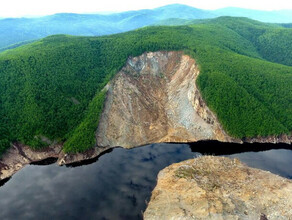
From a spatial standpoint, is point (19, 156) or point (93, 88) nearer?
point (19, 156)

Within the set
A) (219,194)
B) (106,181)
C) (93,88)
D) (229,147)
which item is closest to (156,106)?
(93,88)

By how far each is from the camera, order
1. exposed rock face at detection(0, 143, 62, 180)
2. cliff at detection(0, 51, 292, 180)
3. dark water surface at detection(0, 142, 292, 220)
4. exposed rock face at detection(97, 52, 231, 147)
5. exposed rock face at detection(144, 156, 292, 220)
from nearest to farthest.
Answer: exposed rock face at detection(144, 156, 292, 220) → dark water surface at detection(0, 142, 292, 220) → exposed rock face at detection(0, 143, 62, 180) → cliff at detection(0, 51, 292, 180) → exposed rock face at detection(97, 52, 231, 147)

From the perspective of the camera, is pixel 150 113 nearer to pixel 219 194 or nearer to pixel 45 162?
pixel 45 162

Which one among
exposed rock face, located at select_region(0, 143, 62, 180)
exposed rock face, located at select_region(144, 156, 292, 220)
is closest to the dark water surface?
exposed rock face, located at select_region(0, 143, 62, 180)

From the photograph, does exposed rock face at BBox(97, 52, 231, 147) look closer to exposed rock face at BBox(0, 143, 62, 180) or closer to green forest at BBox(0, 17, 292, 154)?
green forest at BBox(0, 17, 292, 154)

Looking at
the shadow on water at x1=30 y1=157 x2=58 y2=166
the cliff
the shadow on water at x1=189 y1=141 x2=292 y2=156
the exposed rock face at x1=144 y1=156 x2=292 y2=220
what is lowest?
the shadow on water at x1=189 y1=141 x2=292 y2=156

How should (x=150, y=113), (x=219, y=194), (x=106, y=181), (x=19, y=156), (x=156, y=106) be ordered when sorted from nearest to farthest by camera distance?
1. (x=219, y=194)
2. (x=106, y=181)
3. (x=19, y=156)
4. (x=150, y=113)
5. (x=156, y=106)

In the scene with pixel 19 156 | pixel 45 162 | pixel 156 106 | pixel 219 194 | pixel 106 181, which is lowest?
pixel 106 181

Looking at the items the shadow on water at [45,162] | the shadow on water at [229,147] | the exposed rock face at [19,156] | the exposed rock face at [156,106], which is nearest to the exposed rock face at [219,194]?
the shadow on water at [229,147]
